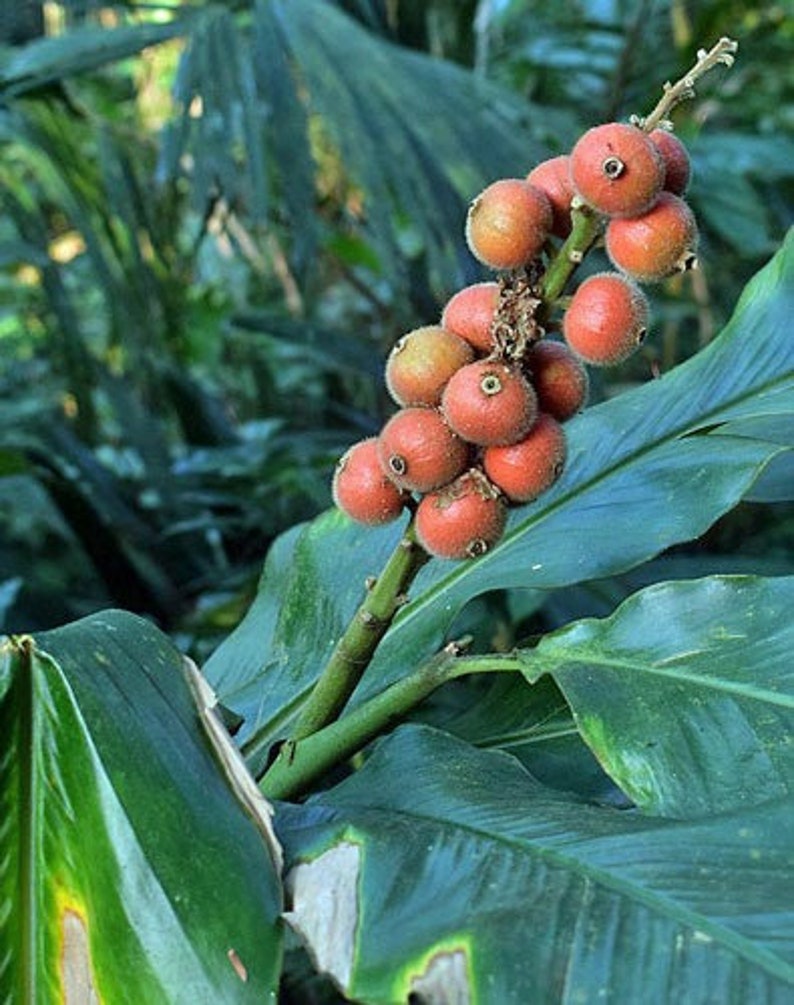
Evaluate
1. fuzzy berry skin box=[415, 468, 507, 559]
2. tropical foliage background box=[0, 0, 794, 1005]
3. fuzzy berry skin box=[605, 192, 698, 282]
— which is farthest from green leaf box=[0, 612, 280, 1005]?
fuzzy berry skin box=[605, 192, 698, 282]

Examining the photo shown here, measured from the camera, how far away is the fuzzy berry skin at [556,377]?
1.40 feet

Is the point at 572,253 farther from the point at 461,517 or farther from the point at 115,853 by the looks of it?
the point at 115,853

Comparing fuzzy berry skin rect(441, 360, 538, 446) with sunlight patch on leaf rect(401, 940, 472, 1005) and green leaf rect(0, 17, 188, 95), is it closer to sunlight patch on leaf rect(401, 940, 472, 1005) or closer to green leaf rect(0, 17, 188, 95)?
sunlight patch on leaf rect(401, 940, 472, 1005)

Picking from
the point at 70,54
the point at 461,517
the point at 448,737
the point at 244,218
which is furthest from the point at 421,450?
the point at 244,218

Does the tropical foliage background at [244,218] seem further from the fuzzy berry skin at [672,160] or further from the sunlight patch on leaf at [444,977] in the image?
the sunlight patch on leaf at [444,977]

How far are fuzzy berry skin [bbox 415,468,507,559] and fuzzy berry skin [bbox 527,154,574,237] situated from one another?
10 centimetres

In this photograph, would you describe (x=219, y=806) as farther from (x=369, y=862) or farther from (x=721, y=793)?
(x=721, y=793)

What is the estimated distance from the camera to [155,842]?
14.7 inches

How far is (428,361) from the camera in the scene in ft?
1.37

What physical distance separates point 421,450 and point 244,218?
2056 mm

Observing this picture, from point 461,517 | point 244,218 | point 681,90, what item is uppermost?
point 681,90

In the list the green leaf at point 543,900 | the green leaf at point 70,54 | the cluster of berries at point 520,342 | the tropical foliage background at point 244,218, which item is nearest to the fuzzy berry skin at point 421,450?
the cluster of berries at point 520,342

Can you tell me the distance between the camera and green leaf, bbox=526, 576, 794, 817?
1.37ft

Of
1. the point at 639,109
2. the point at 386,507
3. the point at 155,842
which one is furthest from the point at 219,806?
the point at 639,109
